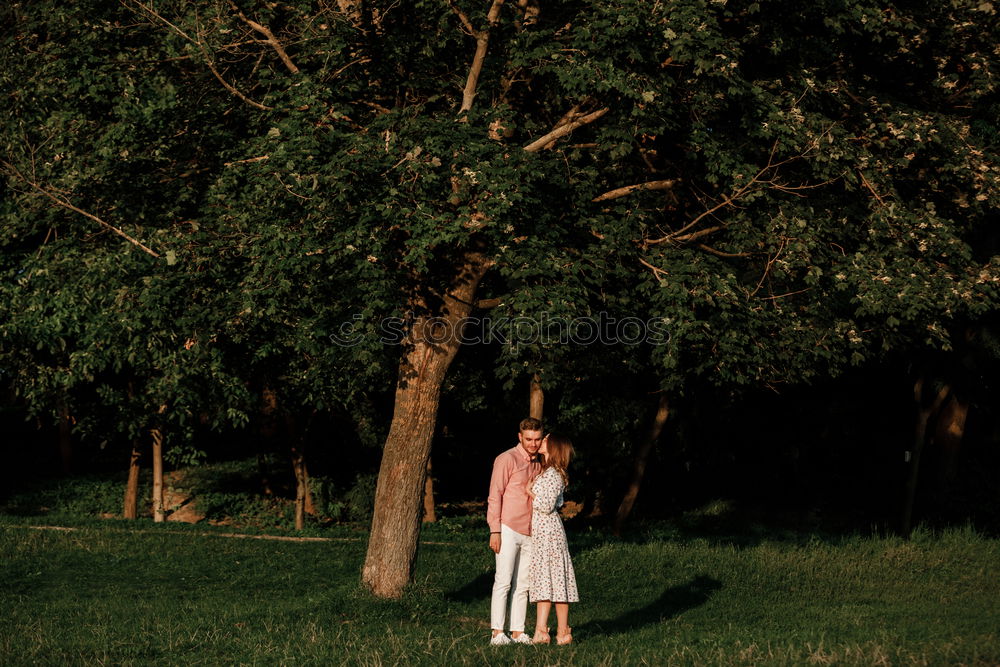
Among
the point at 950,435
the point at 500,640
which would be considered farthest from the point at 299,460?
the point at 500,640

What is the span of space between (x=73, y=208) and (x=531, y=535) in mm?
7323

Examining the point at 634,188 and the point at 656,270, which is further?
the point at 634,188

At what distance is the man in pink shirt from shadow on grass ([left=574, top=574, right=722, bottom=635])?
4.05 ft

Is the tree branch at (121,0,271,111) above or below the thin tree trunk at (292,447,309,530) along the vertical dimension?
above

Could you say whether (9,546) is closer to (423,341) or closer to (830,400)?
(423,341)

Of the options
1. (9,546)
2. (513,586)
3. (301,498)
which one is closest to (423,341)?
(513,586)

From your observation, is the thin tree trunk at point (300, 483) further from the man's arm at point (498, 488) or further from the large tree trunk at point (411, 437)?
the man's arm at point (498, 488)

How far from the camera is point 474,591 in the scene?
48.2 ft

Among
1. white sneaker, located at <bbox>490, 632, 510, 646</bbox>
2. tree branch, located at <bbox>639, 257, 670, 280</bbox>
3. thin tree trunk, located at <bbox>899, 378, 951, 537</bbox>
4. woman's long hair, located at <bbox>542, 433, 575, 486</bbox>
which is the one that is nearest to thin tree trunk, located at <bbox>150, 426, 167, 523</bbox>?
tree branch, located at <bbox>639, 257, 670, 280</bbox>

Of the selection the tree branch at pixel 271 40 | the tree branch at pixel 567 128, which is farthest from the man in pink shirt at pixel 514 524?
the tree branch at pixel 271 40

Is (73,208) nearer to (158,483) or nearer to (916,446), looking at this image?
(158,483)

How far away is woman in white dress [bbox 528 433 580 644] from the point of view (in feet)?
A: 34.2

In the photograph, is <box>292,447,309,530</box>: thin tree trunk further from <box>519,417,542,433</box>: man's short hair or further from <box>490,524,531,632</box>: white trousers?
<box>519,417,542,433</box>: man's short hair

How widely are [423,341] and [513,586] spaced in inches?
151
